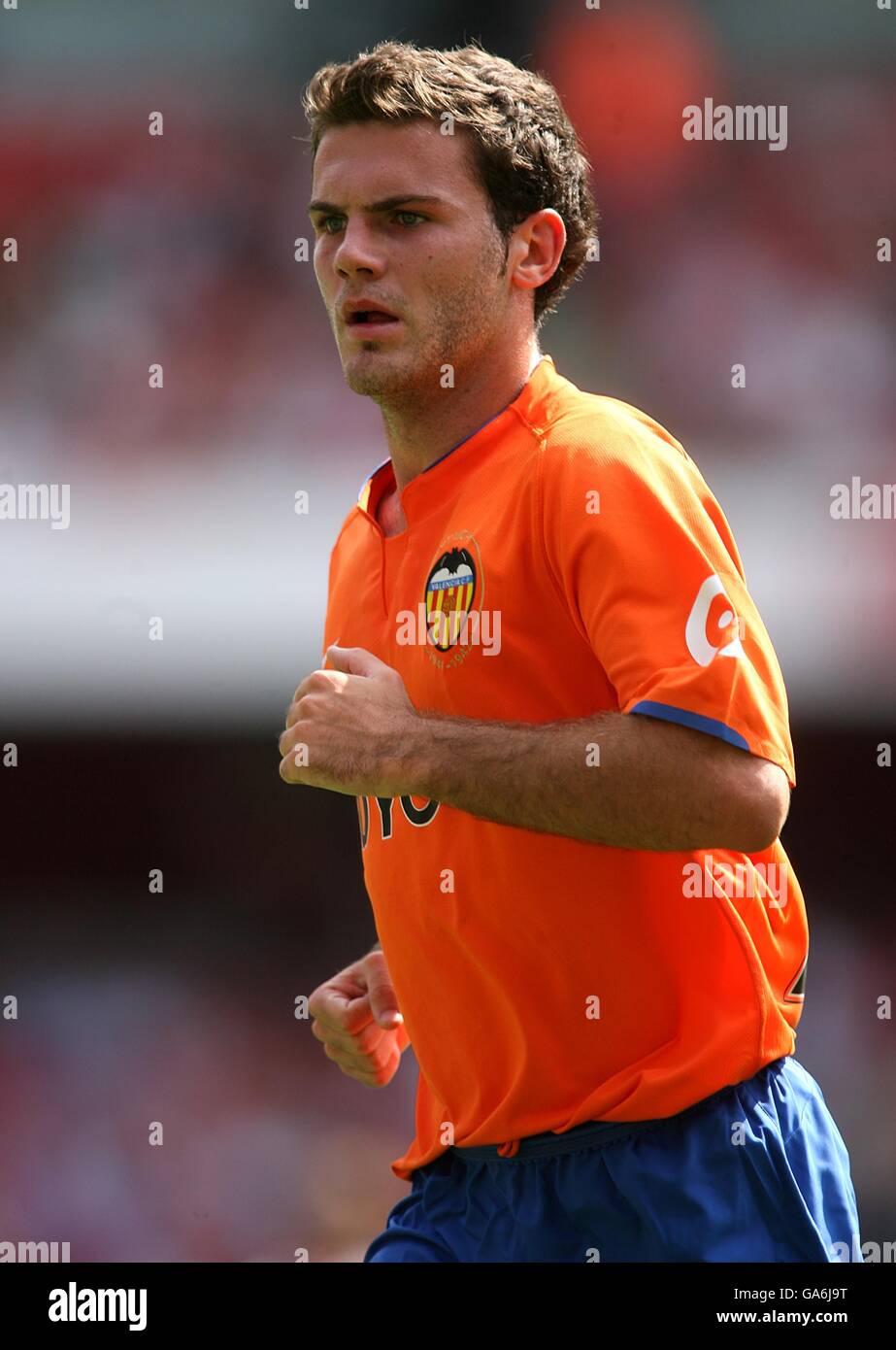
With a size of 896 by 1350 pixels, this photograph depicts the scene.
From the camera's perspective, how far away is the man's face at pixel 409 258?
1.99 metres

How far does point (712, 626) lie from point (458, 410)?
0.56 meters

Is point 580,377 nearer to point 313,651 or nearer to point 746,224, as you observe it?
point 746,224

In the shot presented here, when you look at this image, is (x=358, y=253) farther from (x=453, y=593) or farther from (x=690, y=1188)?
(x=690, y=1188)

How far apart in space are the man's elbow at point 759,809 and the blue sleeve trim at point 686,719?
2.2 inches

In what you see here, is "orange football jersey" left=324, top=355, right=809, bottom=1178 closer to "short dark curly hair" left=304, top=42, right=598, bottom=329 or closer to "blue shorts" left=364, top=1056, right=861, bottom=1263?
"blue shorts" left=364, top=1056, right=861, bottom=1263

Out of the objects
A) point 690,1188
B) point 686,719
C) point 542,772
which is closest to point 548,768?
point 542,772

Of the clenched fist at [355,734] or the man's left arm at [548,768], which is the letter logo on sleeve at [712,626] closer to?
the man's left arm at [548,768]

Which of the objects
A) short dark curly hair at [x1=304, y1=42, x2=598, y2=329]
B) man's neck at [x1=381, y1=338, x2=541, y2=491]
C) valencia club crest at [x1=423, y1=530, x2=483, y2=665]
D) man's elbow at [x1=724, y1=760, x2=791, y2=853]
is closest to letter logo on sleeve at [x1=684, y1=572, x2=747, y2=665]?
man's elbow at [x1=724, y1=760, x2=791, y2=853]

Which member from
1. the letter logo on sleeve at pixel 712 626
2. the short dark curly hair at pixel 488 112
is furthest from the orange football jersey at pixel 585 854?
the short dark curly hair at pixel 488 112

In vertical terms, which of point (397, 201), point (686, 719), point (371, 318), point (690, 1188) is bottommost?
point (690, 1188)

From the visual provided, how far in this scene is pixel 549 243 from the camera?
2166 millimetres

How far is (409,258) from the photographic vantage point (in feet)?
6.56

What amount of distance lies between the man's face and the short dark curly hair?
1.2 inches

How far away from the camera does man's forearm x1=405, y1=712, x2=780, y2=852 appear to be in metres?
1.60
